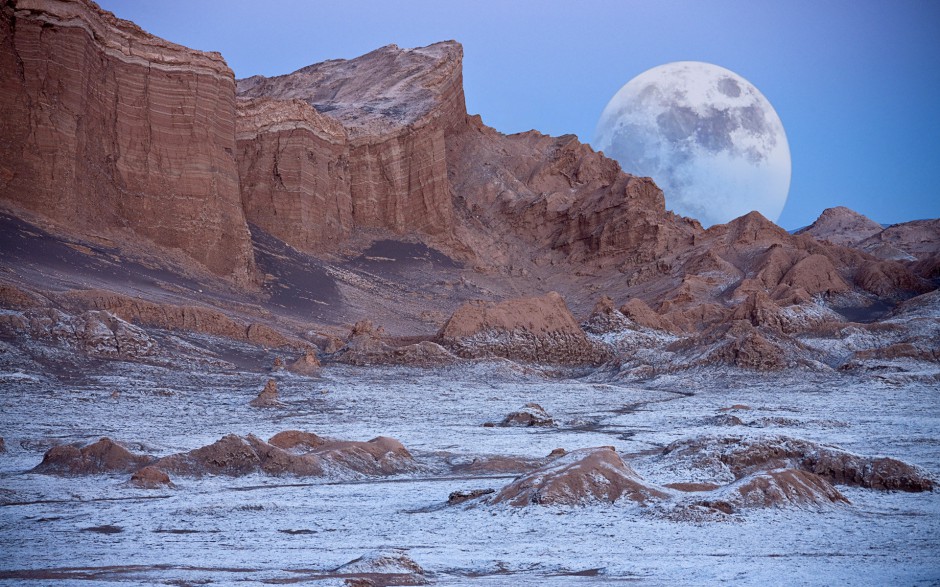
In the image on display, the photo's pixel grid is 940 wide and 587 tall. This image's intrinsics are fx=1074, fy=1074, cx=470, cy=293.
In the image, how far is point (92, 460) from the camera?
1480cm

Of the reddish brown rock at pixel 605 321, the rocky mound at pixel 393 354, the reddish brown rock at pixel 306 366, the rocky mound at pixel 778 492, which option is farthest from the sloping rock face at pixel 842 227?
the rocky mound at pixel 778 492

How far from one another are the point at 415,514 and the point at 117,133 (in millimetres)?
37675

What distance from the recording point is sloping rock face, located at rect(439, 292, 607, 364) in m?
37.4

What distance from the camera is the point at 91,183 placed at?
43.4 metres

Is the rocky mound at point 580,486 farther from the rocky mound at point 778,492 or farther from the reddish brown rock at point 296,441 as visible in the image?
the reddish brown rock at point 296,441

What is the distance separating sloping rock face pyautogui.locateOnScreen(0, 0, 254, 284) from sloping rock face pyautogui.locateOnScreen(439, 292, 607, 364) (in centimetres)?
1433

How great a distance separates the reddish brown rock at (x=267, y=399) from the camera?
24.4 m

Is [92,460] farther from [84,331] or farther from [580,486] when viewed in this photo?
[84,331]

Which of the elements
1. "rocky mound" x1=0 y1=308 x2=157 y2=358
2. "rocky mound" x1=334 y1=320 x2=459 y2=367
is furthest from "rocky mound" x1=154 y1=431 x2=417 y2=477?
"rocky mound" x1=334 y1=320 x2=459 y2=367

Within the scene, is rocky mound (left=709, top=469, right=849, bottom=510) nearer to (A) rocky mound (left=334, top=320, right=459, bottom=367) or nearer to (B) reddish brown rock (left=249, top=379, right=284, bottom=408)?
(B) reddish brown rock (left=249, top=379, right=284, bottom=408)

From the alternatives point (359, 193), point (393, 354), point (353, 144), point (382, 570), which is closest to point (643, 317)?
point (393, 354)

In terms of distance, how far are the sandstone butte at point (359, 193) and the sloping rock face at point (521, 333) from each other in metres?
0.88

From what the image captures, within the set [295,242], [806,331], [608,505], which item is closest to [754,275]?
[806,331]

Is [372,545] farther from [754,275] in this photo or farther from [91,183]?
[754,275]
